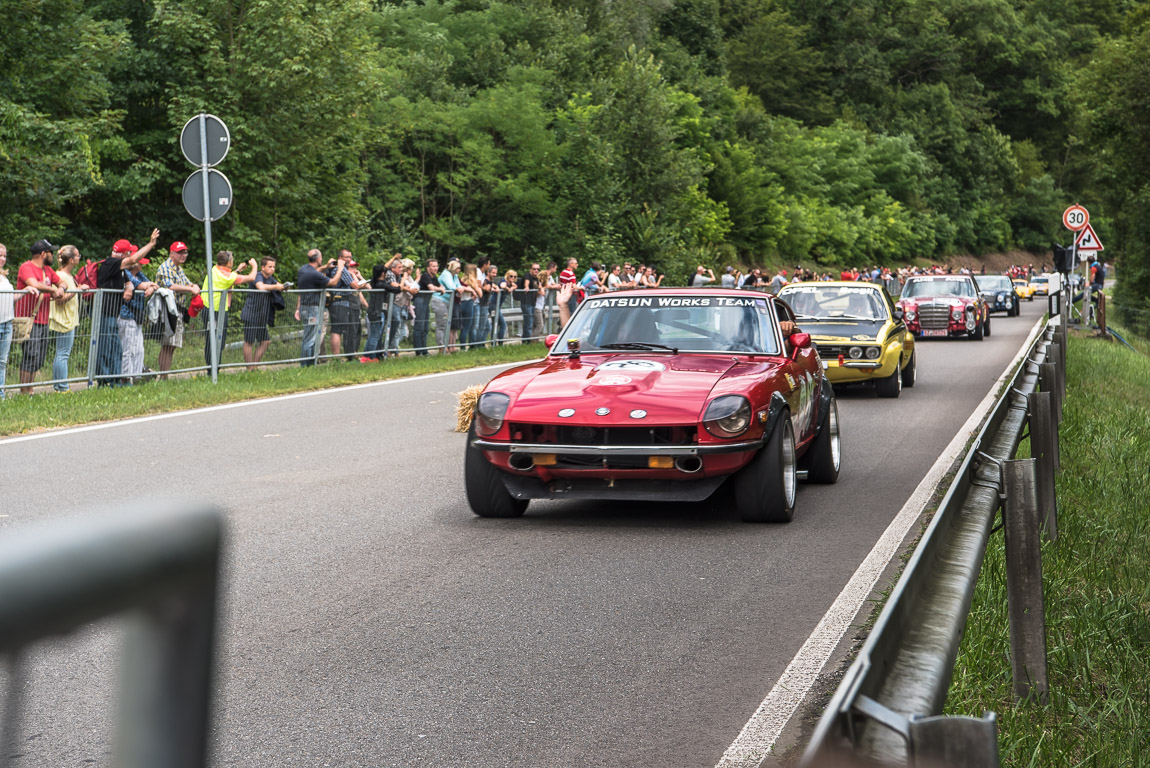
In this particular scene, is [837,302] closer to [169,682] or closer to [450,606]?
[450,606]

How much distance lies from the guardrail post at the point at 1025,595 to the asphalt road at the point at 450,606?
938mm

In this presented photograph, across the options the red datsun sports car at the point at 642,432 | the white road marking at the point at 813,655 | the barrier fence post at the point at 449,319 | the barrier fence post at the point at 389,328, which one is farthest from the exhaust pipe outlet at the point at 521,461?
the barrier fence post at the point at 449,319

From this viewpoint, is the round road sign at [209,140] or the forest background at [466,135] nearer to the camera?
the round road sign at [209,140]

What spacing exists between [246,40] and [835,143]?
60419 mm

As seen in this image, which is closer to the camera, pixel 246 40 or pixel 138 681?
pixel 138 681

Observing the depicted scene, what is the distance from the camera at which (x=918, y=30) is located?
4412 inches

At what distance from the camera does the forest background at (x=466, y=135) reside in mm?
30625

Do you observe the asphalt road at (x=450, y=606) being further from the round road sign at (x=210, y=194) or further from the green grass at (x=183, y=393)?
the round road sign at (x=210, y=194)

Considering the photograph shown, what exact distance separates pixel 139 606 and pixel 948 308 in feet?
103

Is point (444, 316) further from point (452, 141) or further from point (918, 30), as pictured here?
point (918, 30)

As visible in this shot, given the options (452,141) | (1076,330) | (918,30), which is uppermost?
(918,30)

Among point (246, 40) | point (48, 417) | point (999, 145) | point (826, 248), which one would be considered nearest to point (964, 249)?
point (999, 145)

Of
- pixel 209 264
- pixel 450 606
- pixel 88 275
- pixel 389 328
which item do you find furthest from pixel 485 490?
pixel 389 328

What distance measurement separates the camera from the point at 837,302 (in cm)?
1755
